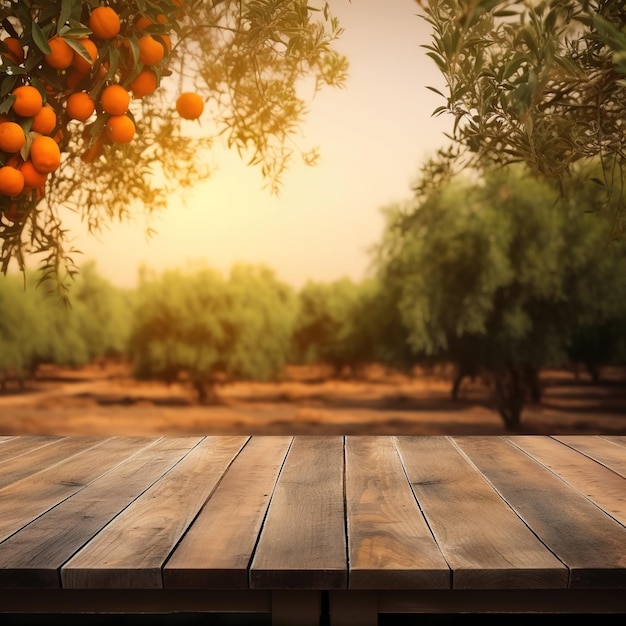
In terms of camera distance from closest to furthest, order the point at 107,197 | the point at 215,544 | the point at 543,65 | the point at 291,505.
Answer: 1. the point at 543,65
2. the point at 215,544
3. the point at 291,505
4. the point at 107,197

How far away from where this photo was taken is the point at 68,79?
1.34m

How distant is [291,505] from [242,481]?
0.28m

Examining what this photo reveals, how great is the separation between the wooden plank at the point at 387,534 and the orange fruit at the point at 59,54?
964 mm

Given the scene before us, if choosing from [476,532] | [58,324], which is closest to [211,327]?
[58,324]

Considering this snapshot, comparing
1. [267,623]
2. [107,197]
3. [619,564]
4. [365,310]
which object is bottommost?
[267,623]

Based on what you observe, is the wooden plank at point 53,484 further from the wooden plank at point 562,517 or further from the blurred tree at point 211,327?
the blurred tree at point 211,327

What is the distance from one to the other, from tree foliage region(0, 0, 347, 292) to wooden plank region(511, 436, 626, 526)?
1.24 metres

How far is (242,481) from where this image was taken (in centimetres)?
194

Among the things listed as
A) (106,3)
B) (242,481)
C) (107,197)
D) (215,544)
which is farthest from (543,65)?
(107,197)

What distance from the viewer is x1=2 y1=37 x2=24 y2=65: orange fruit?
4.26 ft

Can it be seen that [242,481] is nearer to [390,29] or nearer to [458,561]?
[458,561]

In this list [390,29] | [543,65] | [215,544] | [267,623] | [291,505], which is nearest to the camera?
[543,65]

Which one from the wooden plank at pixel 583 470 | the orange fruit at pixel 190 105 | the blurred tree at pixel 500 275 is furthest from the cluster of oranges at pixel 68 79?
the blurred tree at pixel 500 275

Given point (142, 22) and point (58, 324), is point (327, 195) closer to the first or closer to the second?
point (58, 324)
